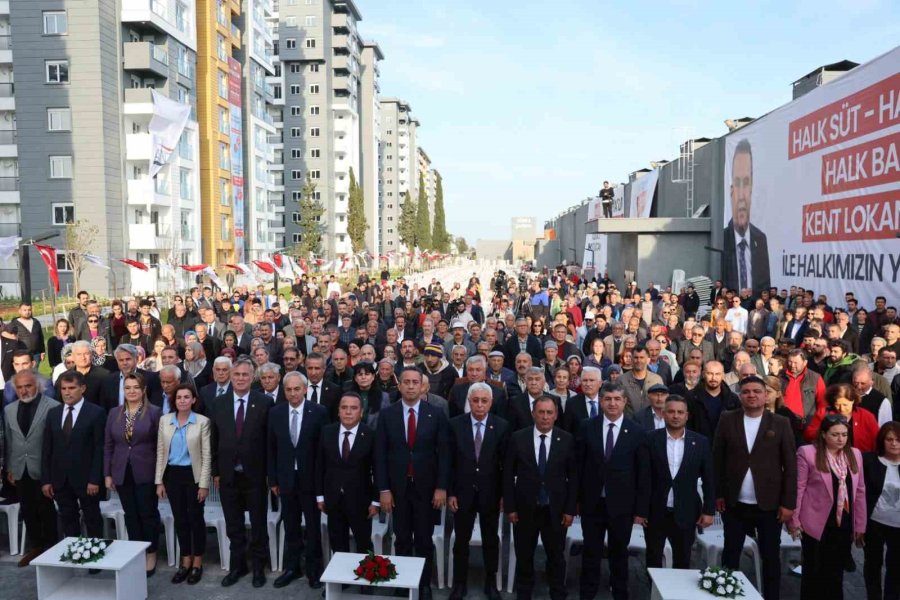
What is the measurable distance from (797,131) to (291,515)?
1498 cm

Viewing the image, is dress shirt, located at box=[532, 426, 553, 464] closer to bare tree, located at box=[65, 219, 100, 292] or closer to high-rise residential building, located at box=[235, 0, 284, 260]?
Result: bare tree, located at box=[65, 219, 100, 292]

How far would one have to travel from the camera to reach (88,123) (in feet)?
106

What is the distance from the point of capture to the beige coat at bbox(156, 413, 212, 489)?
19.1 ft

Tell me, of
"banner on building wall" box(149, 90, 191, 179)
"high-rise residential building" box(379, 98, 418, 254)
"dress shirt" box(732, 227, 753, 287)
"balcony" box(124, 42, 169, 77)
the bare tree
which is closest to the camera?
"dress shirt" box(732, 227, 753, 287)

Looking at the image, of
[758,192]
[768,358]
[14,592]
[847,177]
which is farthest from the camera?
[758,192]

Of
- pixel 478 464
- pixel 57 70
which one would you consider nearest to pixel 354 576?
pixel 478 464

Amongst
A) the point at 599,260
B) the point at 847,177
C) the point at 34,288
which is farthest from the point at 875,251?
the point at 34,288

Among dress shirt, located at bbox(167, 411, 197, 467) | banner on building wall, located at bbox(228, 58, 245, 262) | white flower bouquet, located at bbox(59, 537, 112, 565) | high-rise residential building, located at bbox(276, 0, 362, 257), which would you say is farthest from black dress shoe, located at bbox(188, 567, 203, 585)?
high-rise residential building, located at bbox(276, 0, 362, 257)

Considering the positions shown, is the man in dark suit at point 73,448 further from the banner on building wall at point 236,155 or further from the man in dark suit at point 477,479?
the banner on building wall at point 236,155

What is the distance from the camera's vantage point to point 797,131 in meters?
15.8

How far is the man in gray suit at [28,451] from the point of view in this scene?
6.10m

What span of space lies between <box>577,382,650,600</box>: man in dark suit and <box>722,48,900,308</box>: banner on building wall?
30.3ft

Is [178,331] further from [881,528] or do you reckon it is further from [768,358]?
[881,528]

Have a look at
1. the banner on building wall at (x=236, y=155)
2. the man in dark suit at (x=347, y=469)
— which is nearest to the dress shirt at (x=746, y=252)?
the man in dark suit at (x=347, y=469)
